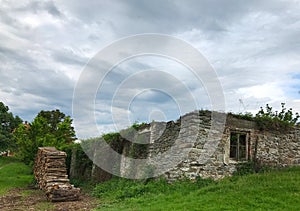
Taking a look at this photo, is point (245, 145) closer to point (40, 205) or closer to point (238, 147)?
point (238, 147)

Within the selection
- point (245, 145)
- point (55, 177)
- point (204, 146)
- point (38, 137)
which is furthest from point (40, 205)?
point (38, 137)

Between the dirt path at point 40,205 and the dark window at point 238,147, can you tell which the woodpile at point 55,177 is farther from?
the dark window at point 238,147

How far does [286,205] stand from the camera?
305 inches

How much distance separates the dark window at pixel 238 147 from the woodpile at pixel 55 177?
6.03 metres

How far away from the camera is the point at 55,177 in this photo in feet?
45.0

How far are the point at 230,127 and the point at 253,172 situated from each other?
1.98m

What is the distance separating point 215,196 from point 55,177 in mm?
7522

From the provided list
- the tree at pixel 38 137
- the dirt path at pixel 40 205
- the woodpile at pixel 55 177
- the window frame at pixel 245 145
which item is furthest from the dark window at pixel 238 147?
the tree at pixel 38 137

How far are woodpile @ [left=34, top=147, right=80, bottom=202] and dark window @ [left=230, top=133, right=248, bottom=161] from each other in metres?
6.03

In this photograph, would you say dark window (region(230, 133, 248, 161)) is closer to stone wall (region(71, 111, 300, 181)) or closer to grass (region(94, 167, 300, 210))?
stone wall (region(71, 111, 300, 181))

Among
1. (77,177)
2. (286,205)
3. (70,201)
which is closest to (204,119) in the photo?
(286,205)

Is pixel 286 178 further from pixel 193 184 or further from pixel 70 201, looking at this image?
pixel 70 201

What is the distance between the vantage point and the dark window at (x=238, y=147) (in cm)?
1291

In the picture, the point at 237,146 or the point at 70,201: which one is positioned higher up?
the point at 237,146
